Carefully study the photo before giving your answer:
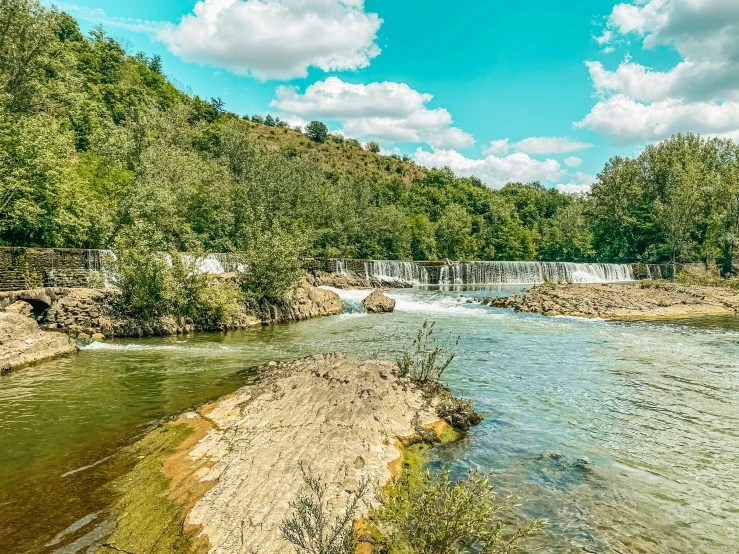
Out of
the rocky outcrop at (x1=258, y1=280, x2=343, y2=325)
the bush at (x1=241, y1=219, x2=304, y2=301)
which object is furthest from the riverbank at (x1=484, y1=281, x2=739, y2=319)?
the bush at (x1=241, y1=219, x2=304, y2=301)

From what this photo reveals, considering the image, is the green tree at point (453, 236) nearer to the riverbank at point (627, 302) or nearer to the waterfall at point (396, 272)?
the waterfall at point (396, 272)

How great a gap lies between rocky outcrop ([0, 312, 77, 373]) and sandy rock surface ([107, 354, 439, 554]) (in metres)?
8.67

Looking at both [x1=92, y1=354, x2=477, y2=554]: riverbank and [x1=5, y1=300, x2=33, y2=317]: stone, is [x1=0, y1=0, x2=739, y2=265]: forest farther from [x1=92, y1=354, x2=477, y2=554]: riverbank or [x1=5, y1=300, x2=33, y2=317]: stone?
[x1=92, y1=354, x2=477, y2=554]: riverbank

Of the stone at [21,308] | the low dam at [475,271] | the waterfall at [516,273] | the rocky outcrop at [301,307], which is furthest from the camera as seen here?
the waterfall at [516,273]

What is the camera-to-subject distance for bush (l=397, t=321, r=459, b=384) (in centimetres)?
1106

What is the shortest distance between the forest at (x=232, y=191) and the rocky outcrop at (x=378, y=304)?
6520mm

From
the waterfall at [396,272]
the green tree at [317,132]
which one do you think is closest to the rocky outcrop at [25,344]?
the waterfall at [396,272]

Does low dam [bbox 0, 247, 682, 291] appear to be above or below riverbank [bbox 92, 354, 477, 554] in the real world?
above

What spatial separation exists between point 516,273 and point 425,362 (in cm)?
4235

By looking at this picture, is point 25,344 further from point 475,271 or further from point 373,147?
point 373,147

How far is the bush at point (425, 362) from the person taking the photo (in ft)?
36.3

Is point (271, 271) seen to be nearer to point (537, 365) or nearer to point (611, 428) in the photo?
point (537, 365)

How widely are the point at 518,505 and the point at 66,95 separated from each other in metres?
41.4

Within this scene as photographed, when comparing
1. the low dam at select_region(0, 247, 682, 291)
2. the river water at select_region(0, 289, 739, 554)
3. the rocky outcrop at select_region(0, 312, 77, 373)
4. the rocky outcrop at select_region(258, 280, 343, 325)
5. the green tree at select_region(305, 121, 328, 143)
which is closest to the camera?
the river water at select_region(0, 289, 739, 554)
